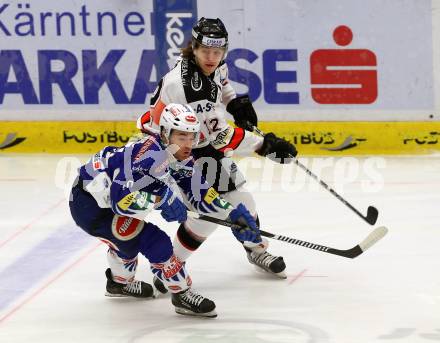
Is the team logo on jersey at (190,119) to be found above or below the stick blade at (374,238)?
above

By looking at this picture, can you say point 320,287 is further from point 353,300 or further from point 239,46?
point 239,46

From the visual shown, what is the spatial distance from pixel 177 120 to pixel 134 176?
31 cm

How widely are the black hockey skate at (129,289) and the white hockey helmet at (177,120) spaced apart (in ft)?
2.76

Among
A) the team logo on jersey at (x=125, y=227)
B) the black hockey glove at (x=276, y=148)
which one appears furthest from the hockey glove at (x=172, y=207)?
the black hockey glove at (x=276, y=148)

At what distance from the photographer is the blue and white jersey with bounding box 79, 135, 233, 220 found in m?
4.85

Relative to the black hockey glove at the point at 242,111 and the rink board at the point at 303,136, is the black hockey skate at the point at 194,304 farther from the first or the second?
the rink board at the point at 303,136

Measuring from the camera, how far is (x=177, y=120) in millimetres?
4875

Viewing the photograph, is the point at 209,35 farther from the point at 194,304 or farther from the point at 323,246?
the point at 194,304

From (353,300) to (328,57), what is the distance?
10.5ft

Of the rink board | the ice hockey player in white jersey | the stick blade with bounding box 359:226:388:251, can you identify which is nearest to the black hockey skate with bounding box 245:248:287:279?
the ice hockey player in white jersey

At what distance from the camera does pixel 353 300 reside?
17.3ft

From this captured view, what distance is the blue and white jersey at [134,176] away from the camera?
4.85 m

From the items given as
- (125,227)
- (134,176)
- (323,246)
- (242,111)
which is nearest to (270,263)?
(323,246)

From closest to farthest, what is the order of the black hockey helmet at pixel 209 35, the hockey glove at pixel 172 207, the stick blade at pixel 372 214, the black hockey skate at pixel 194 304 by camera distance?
the hockey glove at pixel 172 207 < the black hockey skate at pixel 194 304 < the black hockey helmet at pixel 209 35 < the stick blade at pixel 372 214
